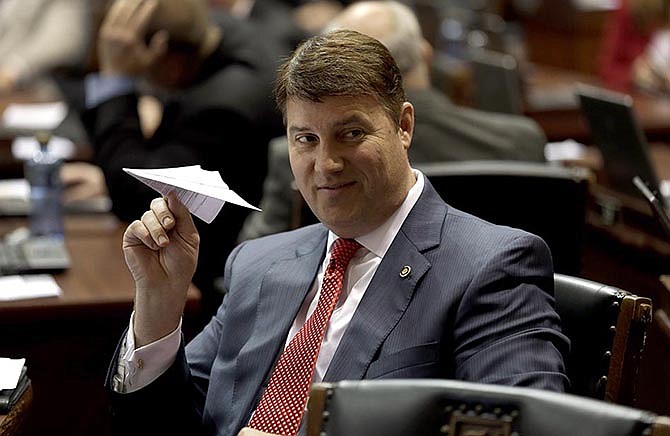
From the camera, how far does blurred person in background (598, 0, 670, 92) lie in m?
6.11

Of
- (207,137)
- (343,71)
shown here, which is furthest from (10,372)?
(207,137)

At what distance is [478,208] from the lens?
2705 millimetres

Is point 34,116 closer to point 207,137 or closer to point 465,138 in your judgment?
point 207,137

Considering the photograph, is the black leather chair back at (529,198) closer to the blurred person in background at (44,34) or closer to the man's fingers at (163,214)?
the man's fingers at (163,214)

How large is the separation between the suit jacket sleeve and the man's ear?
0.91 ft

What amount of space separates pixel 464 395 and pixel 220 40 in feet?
8.11

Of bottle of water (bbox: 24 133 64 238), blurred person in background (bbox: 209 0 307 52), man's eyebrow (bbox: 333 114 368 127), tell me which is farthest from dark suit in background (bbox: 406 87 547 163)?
blurred person in background (bbox: 209 0 307 52)

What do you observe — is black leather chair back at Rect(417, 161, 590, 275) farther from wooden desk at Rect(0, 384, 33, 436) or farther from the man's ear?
wooden desk at Rect(0, 384, 33, 436)

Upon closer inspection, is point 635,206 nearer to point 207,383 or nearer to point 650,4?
point 207,383

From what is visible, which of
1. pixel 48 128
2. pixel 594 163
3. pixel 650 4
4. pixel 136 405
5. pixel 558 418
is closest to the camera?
pixel 558 418

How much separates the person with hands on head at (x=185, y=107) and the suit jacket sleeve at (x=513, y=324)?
1.79m

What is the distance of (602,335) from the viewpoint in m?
1.93

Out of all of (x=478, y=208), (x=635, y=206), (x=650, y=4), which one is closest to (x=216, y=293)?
(x=478, y=208)

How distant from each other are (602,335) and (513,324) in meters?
0.25
